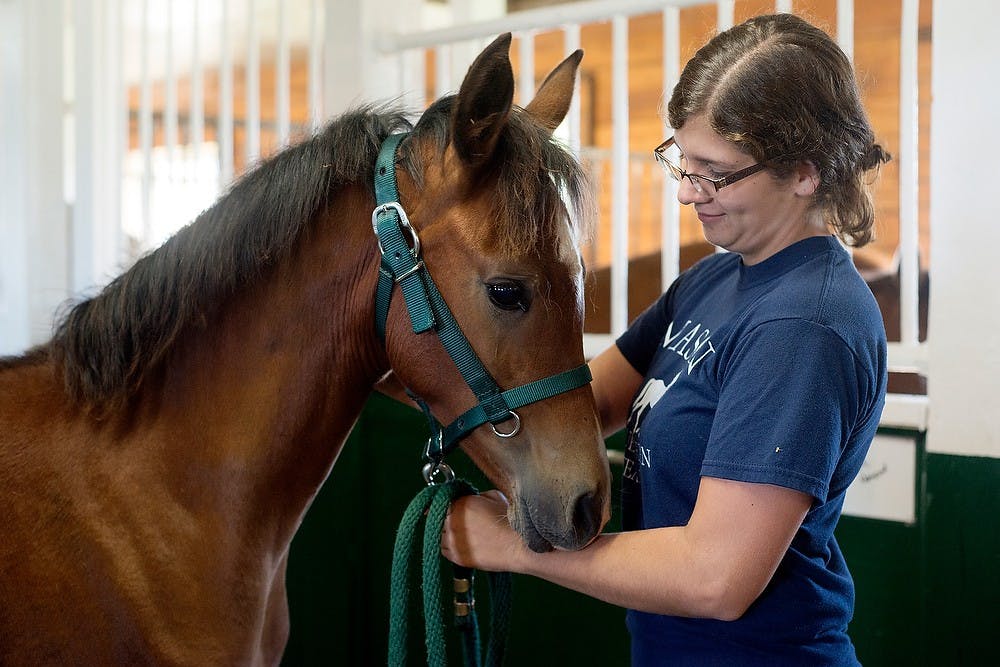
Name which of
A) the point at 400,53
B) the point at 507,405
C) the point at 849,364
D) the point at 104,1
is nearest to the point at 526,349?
the point at 507,405

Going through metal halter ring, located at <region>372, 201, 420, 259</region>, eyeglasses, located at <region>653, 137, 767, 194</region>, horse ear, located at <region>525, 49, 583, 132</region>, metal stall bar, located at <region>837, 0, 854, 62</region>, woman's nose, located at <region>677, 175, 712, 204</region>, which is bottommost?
metal halter ring, located at <region>372, 201, 420, 259</region>

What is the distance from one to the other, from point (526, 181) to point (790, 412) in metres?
0.39

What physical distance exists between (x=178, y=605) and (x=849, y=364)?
833 millimetres

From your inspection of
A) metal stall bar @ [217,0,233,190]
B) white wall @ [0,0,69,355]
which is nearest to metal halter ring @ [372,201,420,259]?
metal stall bar @ [217,0,233,190]

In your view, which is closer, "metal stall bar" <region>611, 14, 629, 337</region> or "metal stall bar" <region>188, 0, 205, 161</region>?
"metal stall bar" <region>611, 14, 629, 337</region>

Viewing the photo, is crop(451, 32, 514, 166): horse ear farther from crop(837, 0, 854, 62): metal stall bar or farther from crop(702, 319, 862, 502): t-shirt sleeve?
crop(837, 0, 854, 62): metal stall bar

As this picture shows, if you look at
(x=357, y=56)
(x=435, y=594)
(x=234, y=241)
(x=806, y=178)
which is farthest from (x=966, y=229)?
(x=357, y=56)

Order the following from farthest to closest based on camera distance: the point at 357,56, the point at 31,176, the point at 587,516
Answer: the point at 31,176
the point at 357,56
the point at 587,516

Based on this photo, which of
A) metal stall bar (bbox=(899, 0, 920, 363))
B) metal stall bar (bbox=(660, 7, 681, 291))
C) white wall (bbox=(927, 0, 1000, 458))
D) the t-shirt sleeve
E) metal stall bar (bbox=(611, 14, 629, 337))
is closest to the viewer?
the t-shirt sleeve

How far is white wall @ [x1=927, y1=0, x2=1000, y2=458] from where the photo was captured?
1.40 metres

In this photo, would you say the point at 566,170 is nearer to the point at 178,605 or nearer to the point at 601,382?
the point at 601,382

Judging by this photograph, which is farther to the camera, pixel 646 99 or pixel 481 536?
pixel 646 99

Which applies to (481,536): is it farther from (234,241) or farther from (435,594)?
(234,241)

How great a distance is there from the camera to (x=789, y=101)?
0.95 meters
